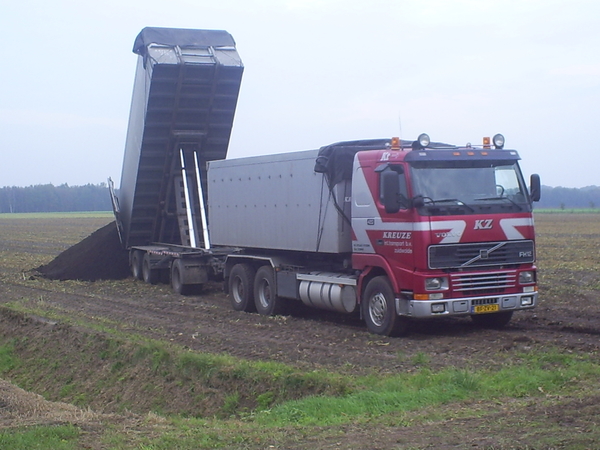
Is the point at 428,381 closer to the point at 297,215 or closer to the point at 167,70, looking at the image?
the point at 297,215

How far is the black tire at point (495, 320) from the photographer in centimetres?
1245

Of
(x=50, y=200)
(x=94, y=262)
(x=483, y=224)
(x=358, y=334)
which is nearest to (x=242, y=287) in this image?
(x=358, y=334)

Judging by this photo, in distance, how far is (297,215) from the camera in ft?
45.5

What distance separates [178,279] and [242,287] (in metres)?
3.74

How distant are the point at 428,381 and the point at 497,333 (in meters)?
3.63

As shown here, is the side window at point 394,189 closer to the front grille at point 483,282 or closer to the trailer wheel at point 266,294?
the front grille at point 483,282

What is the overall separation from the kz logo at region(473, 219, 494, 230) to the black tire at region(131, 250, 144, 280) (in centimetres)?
1253

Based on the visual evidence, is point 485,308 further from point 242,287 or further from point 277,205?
point 242,287

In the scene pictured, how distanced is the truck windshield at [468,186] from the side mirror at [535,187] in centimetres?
16

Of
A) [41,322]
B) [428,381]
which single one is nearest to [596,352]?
[428,381]

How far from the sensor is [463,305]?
11.4 meters

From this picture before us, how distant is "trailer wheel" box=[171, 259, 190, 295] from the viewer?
18.9 meters

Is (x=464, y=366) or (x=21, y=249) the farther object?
(x=21, y=249)

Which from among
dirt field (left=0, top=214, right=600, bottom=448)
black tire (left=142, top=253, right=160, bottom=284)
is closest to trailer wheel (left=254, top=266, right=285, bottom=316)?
dirt field (left=0, top=214, right=600, bottom=448)
